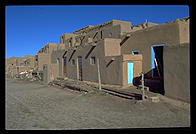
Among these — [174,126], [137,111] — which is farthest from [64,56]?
[174,126]

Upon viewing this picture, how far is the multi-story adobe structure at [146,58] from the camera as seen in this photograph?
26.3 ft

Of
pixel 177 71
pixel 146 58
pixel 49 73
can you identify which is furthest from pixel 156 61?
pixel 49 73

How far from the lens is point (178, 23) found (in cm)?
1035

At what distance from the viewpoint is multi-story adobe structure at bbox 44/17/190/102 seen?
26.3 feet

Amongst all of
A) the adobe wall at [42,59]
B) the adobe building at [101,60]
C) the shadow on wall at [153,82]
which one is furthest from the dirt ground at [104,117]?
the adobe wall at [42,59]

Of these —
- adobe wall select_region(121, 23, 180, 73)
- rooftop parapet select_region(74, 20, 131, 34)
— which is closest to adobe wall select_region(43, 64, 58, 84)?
rooftop parapet select_region(74, 20, 131, 34)

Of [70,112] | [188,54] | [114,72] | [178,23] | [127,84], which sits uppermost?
[178,23]

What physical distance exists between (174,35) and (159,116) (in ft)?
19.6

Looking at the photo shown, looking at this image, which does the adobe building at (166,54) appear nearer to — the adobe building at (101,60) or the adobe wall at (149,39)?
the adobe wall at (149,39)

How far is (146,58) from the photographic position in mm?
12414

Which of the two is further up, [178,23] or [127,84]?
[178,23]

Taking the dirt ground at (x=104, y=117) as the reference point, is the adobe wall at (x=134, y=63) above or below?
above

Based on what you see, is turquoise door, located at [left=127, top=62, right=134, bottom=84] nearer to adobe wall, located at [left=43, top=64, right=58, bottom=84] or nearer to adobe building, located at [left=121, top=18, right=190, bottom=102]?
adobe building, located at [left=121, top=18, right=190, bottom=102]
